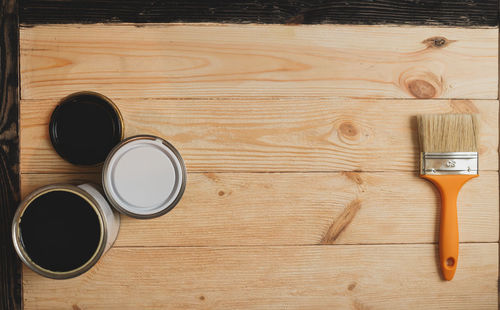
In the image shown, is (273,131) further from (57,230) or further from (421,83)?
(57,230)

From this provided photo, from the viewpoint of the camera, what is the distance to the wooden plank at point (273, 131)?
32.6 inches

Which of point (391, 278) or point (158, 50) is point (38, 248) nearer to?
point (158, 50)

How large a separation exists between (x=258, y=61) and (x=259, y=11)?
12cm

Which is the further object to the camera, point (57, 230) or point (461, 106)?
point (461, 106)

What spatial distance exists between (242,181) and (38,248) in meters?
0.46

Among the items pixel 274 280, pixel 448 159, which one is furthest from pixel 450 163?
pixel 274 280

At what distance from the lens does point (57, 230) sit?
2.39ft

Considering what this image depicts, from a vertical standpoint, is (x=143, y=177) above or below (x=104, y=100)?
below

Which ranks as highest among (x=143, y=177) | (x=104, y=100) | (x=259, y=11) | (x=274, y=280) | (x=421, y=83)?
(x=259, y=11)

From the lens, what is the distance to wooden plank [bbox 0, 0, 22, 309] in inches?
32.4

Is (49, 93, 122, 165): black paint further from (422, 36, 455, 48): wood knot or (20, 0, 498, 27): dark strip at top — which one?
(422, 36, 455, 48): wood knot

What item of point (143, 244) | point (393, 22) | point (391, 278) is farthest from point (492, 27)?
point (143, 244)

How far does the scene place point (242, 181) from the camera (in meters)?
0.84

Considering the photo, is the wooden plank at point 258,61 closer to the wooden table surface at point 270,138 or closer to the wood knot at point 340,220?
the wooden table surface at point 270,138
